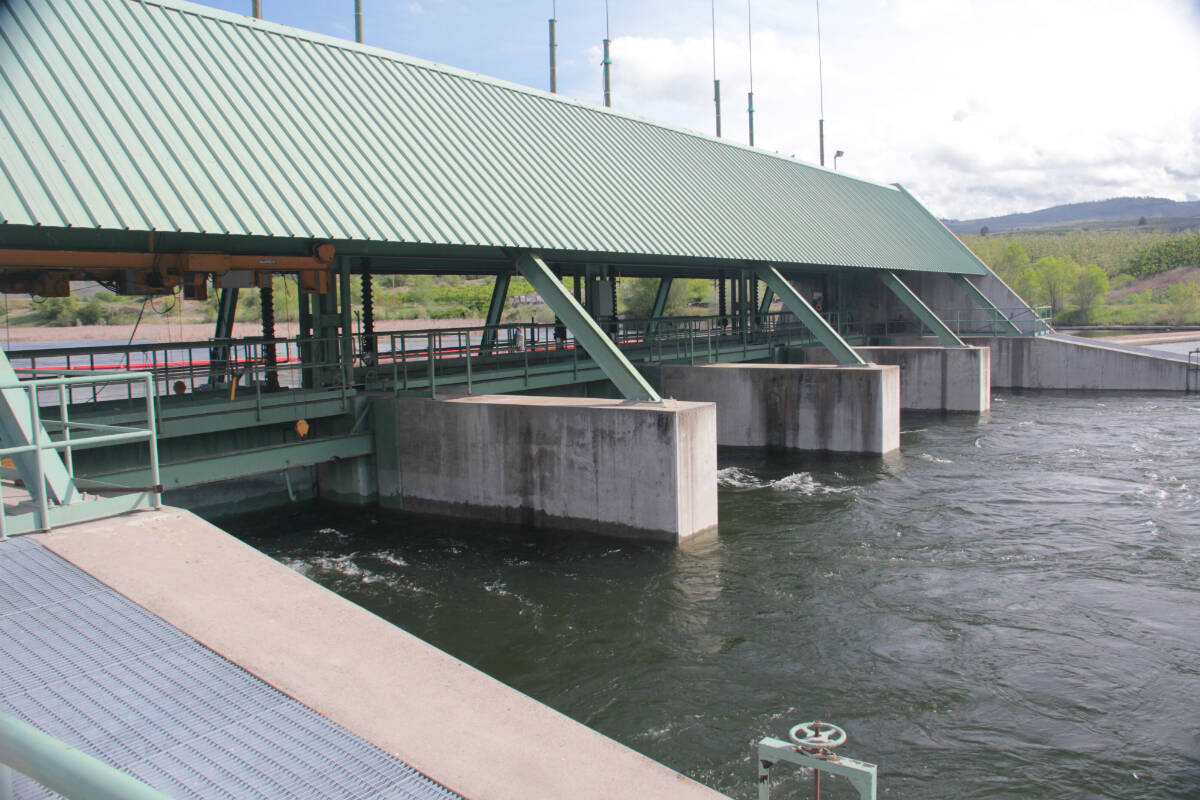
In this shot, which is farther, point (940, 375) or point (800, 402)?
point (940, 375)

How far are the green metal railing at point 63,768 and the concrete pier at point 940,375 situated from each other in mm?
30210

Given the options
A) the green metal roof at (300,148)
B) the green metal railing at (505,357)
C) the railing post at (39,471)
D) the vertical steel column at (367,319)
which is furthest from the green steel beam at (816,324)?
the railing post at (39,471)

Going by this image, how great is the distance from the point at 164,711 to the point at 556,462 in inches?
459

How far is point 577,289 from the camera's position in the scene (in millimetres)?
30359

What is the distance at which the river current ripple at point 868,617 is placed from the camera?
8.21 meters

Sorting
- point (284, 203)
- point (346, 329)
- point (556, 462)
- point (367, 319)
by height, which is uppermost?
point (284, 203)

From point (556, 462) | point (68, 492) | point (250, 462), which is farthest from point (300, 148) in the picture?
point (68, 492)

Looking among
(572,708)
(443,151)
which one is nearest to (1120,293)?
(443,151)

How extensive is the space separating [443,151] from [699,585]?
11.0 metres

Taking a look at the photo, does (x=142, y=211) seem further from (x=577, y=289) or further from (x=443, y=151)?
(x=577, y=289)

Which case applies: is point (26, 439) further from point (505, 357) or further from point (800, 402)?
point (800, 402)

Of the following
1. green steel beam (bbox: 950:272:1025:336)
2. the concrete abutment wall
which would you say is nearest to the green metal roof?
the concrete abutment wall

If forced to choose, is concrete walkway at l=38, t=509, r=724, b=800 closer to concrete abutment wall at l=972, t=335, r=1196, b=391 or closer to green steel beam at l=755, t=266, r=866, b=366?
green steel beam at l=755, t=266, r=866, b=366

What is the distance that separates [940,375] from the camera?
1241 inches
